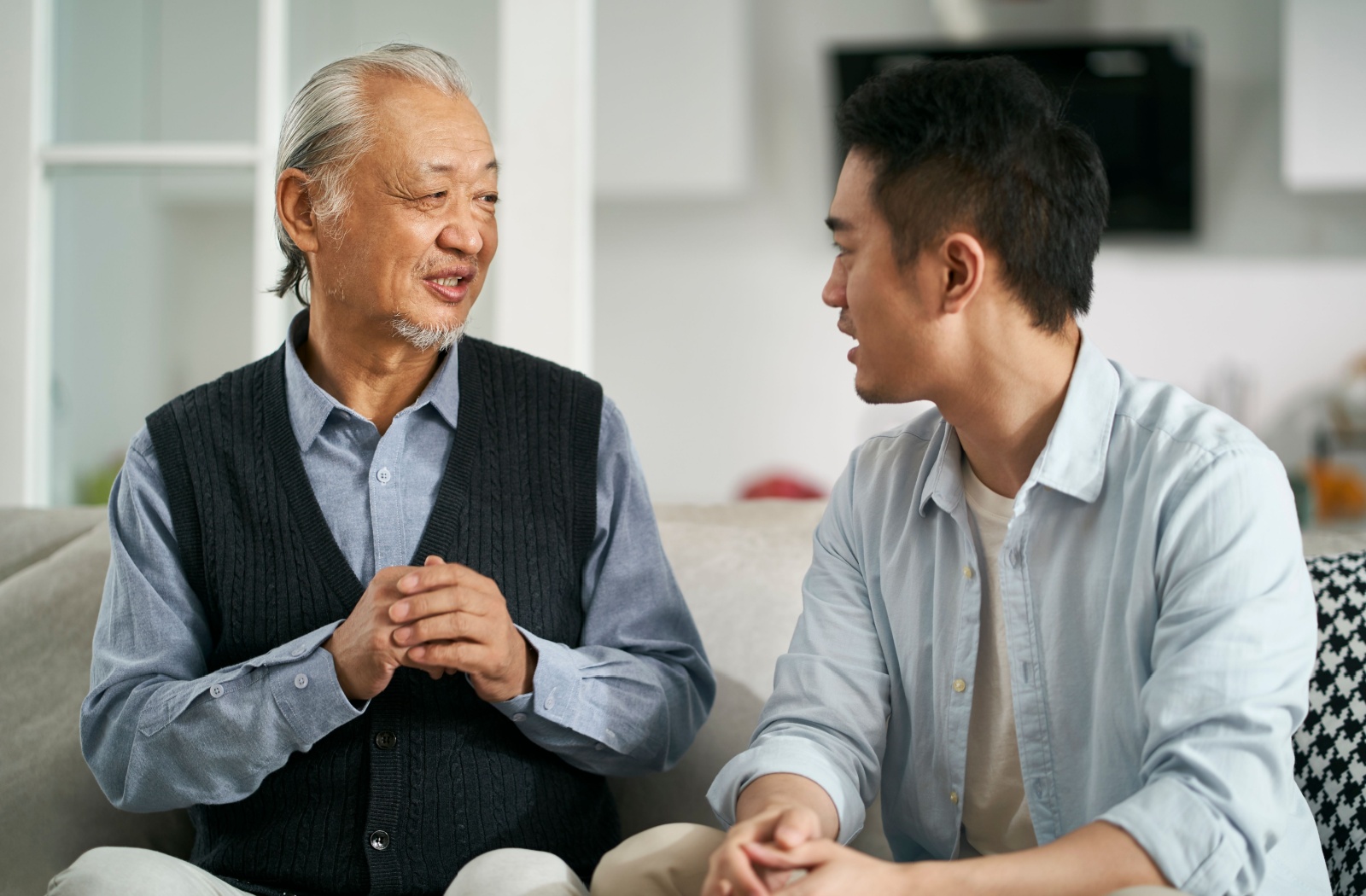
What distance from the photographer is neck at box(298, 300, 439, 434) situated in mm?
1402

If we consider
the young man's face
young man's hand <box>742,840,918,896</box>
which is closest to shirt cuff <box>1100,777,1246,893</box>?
young man's hand <box>742,840,918,896</box>

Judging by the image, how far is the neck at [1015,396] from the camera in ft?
3.81

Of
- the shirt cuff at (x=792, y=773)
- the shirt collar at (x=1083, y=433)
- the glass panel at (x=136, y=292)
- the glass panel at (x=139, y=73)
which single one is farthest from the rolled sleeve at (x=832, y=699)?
the glass panel at (x=139, y=73)

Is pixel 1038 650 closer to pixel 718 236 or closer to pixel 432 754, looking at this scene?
pixel 432 754

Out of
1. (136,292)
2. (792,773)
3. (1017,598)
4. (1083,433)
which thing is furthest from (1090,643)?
Answer: (136,292)

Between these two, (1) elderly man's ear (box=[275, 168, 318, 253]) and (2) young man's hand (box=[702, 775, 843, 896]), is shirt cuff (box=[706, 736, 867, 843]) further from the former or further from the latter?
(1) elderly man's ear (box=[275, 168, 318, 253])

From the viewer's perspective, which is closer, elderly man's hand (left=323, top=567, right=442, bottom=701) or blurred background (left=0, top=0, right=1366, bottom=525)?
elderly man's hand (left=323, top=567, right=442, bottom=701)

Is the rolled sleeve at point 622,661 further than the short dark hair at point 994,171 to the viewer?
Yes

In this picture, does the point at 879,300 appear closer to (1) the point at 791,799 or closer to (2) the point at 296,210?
(1) the point at 791,799

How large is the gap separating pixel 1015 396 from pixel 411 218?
0.68 metres

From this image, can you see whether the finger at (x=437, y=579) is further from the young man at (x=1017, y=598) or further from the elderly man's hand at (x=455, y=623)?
the young man at (x=1017, y=598)

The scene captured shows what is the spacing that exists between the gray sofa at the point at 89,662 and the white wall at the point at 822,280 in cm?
265

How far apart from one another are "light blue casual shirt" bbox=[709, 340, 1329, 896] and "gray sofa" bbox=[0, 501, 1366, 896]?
0.31 metres

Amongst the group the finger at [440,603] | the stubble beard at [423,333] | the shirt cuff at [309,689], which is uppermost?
the stubble beard at [423,333]
